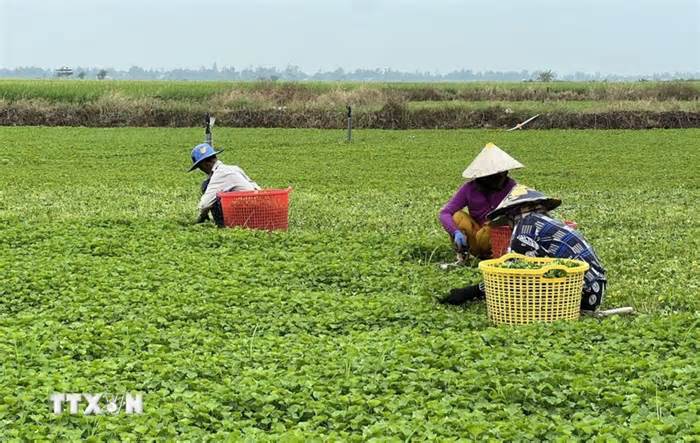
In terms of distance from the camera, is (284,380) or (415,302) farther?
(415,302)

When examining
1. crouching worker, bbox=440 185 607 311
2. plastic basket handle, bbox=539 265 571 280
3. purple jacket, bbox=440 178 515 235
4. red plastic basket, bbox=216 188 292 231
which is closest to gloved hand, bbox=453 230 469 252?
purple jacket, bbox=440 178 515 235

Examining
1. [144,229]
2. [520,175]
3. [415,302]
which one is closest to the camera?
[415,302]

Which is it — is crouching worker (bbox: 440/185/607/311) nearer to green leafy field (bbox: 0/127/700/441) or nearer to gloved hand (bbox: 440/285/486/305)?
gloved hand (bbox: 440/285/486/305)

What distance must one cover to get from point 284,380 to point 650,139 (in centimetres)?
2778

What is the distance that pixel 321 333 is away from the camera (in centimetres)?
707

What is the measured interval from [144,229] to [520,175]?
40.0 feet

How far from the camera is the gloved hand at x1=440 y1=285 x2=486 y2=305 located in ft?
26.2

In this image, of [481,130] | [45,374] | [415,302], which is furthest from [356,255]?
[481,130]

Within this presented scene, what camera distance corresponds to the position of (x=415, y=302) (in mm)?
7949

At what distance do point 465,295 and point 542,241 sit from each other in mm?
786

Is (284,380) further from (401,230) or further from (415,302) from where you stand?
(401,230)

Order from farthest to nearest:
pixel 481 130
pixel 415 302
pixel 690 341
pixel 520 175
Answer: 1. pixel 481 130
2. pixel 520 175
3. pixel 415 302
4. pixel 690 341

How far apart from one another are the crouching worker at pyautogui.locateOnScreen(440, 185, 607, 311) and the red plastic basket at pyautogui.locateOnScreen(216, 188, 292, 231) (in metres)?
4.01

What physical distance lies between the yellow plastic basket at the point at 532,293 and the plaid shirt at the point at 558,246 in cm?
38
